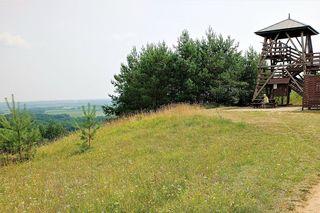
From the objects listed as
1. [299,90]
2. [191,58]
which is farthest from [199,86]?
[299,90]

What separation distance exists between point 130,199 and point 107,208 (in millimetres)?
507

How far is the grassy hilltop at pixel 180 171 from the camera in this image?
6.40 m

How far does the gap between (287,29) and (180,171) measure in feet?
76.0

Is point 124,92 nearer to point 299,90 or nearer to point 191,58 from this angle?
point 191,58

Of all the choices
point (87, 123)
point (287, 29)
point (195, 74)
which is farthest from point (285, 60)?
point (87, 123)

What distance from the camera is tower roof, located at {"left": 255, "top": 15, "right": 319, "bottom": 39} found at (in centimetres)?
2749

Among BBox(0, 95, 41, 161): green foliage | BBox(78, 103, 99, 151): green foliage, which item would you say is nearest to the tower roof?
BBox(78, 103, 99, 151): green foliage

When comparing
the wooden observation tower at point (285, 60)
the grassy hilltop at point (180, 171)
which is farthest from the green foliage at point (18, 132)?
the wooden observation tower at point (285, 60)

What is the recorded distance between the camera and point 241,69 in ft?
112

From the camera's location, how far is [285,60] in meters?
29.2

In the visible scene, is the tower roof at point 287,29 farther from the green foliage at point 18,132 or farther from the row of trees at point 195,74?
the green foliage at point 18,132

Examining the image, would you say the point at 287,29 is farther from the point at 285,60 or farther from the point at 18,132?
the point at 18,132

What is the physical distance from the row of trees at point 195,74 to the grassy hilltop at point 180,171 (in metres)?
16.4

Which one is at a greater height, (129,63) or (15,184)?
(129,63)
